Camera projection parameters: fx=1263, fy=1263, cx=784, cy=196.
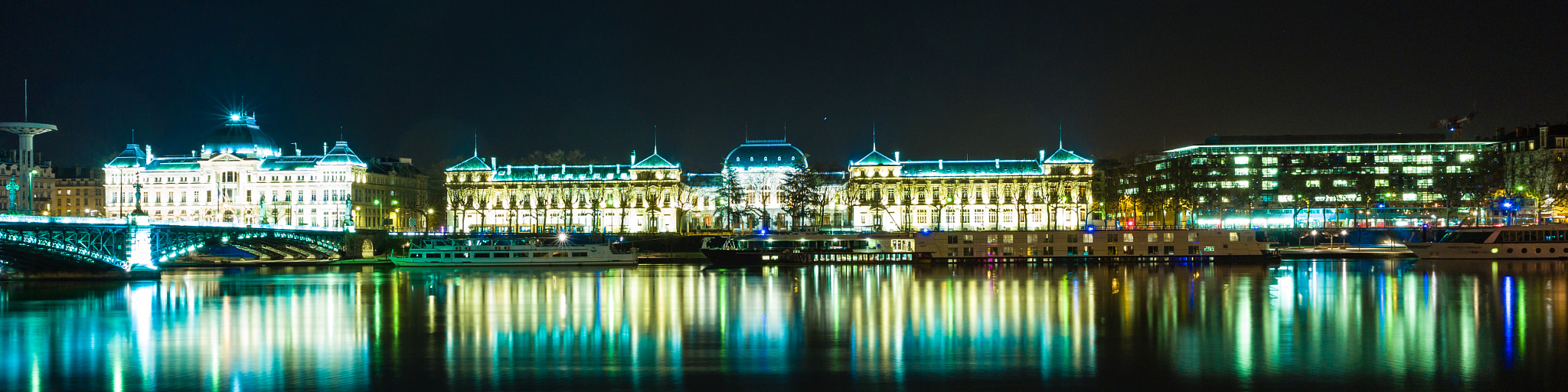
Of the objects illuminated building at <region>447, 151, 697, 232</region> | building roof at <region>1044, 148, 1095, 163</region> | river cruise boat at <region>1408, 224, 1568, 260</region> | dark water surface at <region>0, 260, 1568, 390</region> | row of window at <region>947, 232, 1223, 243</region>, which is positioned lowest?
dark water surface at <region>0, 260, 1568, 390</region>

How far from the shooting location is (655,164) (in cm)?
14450

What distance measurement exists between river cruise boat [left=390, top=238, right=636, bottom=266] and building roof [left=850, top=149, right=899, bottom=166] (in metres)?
53.3

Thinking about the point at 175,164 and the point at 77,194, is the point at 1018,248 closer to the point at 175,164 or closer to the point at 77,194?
the point at 175,164

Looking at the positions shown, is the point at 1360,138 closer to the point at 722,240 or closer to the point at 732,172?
the point at 732,172

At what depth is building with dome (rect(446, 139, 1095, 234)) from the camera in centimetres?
14088

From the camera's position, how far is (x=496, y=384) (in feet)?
99.1

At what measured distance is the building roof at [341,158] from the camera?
142000mm

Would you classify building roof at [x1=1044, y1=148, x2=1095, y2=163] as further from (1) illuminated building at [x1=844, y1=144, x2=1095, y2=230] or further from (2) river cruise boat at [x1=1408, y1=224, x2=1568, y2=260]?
(2) river cruise boat at [x1=1408, y1=224, x2=1568, y2=260]

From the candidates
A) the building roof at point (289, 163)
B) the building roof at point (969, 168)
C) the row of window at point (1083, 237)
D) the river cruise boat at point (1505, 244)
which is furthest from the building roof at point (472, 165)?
the river cruise boat at point (1505, 244)

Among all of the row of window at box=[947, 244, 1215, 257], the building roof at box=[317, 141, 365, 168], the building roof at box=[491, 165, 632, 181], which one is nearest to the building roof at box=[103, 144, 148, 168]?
the building roof at box=[317, 141, 365, 168]

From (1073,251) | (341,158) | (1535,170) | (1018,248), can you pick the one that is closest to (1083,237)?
(1073,251)

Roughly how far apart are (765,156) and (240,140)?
61.2 m

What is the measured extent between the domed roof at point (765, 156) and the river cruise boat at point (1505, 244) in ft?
220

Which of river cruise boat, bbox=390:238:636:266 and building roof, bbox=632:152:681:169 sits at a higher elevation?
building roof, bbox=632:152:681:169
